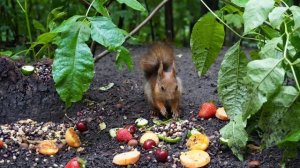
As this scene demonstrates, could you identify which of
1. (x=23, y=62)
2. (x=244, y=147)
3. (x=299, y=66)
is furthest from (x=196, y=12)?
(x=299, y=66)

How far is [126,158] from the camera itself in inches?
126

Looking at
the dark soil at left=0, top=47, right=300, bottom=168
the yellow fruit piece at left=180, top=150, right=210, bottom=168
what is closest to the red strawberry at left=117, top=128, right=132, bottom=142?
the dark soil at left=0, top=47, right=300, bottom=168

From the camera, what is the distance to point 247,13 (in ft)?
8.38

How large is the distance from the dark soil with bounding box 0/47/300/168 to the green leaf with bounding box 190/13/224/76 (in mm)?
462

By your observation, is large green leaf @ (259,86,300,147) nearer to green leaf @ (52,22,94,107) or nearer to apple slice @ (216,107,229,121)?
apple slice @ (216,107,229,121)

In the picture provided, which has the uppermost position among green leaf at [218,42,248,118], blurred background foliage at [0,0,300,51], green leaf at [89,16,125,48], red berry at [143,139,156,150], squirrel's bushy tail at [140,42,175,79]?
green leaf at [89,16,125,48]

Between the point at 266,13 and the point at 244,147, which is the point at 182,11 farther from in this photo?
the point at 266,13

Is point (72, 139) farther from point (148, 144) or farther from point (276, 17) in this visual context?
point (276, 17)

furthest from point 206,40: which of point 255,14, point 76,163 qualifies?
point 76,163

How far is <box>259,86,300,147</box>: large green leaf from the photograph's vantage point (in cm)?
263

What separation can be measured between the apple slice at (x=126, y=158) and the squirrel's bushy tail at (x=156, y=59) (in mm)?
1111

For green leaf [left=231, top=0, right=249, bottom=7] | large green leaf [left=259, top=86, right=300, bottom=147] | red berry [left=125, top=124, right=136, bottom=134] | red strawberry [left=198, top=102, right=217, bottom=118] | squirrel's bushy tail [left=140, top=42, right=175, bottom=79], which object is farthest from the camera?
squirrel's bushy tail [left=140, top=42, right=175, bottom=79]

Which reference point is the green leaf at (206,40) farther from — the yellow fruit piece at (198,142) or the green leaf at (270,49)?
the green leaf at (270,49)

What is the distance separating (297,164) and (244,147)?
0.94 ft
